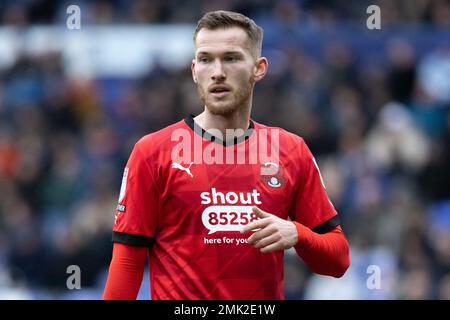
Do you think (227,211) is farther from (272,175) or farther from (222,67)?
(222,67)

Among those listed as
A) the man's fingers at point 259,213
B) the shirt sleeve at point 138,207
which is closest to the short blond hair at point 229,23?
the shirt sleeve at point 138,207

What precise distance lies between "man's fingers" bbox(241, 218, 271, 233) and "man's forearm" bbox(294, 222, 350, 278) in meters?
0.24

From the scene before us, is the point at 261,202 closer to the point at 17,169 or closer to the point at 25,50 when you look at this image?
the point at 17,169

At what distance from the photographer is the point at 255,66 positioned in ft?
17.4

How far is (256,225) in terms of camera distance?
470 cm

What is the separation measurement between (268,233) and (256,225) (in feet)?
0.21

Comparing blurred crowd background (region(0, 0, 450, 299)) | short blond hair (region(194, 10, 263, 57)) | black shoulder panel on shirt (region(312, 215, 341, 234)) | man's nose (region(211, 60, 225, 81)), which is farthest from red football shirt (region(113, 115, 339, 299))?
blurred crowd background (region(0, 0, 450, 299))

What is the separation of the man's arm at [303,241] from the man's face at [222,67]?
0.68m

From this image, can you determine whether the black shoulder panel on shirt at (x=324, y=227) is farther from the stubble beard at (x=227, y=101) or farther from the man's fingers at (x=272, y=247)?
the stubble beard at (x=227, y=101)

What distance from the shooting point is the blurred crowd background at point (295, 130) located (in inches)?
417

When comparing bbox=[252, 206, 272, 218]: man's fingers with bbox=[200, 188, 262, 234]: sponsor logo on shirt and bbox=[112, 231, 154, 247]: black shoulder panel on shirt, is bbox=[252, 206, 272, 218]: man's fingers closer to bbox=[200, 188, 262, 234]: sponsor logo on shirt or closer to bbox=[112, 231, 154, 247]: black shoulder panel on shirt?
bbox=[200, 188, 262, 234]: sponsor logo on shirt

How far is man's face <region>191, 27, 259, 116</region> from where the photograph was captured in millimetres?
5102

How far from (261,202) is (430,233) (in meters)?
6.01

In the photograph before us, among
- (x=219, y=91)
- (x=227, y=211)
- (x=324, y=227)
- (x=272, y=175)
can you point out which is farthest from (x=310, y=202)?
(x=219, y=91)
